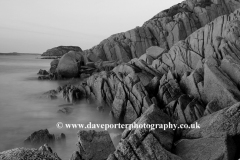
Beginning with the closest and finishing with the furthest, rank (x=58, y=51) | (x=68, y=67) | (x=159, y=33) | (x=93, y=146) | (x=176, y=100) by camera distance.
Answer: (x=93, y=146)
(x=176, y=100)
(x=68, y=67)
(x=159, y=33)
(x=58, y=51)

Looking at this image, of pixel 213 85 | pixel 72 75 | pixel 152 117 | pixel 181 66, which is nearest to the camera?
pixel 152 117

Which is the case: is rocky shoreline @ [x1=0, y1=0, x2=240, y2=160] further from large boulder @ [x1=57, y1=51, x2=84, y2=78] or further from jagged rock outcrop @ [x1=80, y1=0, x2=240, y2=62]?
jagged rock outcrop @ [x1=80, y1=0, x2=240, y2=62]

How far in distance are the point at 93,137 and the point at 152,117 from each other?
235cm

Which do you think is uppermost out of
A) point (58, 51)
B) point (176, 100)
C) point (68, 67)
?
point (58, 51)

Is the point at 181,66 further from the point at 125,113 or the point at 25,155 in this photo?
the point at 25,155

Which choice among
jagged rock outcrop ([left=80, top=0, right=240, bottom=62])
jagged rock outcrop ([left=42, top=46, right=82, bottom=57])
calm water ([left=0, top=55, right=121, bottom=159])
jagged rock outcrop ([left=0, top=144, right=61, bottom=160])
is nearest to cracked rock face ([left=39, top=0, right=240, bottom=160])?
calm water ([left=0, top=55, right=121, bottom=159])

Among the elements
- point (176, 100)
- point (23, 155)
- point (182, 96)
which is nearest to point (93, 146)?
point (23, 155)

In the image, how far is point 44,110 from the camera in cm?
1880

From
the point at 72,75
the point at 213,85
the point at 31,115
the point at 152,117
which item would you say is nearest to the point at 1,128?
the point at 31,115

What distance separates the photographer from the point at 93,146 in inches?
326

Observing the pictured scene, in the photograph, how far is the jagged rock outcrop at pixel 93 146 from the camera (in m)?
8.08

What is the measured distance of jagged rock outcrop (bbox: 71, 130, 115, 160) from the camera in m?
8.08

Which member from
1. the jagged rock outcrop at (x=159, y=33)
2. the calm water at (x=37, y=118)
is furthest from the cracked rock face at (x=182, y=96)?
the jagged rock outcrop at (x=159, y=33)

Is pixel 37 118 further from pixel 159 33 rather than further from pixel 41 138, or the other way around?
pixel 159 33
